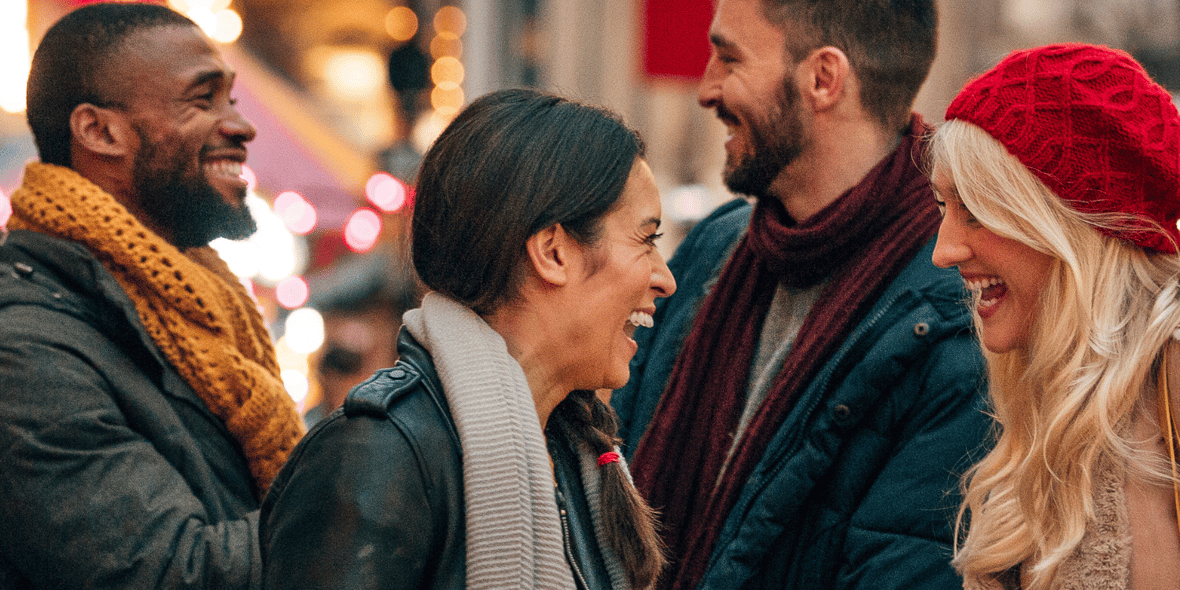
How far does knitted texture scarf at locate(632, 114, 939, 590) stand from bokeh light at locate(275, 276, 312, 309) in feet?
16.5

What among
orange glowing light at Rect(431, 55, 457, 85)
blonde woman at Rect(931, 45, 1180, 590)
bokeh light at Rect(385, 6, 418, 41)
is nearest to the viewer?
blonde woman at Rect(931, 45, 1180, 590)

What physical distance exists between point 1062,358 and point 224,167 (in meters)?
2.22

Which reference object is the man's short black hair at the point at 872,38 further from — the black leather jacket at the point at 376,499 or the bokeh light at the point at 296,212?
the bokeh light at the point at 296,212

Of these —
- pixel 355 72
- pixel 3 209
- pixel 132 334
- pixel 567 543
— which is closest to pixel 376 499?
pixel 567 543

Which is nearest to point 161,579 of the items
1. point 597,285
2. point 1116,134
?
point 597,285

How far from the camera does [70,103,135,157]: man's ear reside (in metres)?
2.62

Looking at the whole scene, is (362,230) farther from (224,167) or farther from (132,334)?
(132,334)

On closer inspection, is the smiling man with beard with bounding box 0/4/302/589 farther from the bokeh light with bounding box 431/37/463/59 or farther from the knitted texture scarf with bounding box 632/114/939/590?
the bokeh light with bounding box 431/37/463/59

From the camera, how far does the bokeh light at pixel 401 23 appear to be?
1373 cm

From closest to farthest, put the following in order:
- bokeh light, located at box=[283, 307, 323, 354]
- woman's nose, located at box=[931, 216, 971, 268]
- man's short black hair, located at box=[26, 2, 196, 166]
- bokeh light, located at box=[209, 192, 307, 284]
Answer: woman's nose, located at box=[931, 216, 971, 268], man's short black hair, located at box=[26, 2, 196, 166], bokeh light, located at box=[283, 307, 323, 354], bokeh light, located at box=[209, 192, 307, 284]

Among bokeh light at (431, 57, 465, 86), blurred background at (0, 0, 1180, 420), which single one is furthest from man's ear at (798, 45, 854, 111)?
bokeh light at (431, 57, 465, 86)

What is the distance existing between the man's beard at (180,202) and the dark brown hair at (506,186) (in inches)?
46.0

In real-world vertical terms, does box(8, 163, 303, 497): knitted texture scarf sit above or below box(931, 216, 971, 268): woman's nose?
below

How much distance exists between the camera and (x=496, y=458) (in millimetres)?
1658
